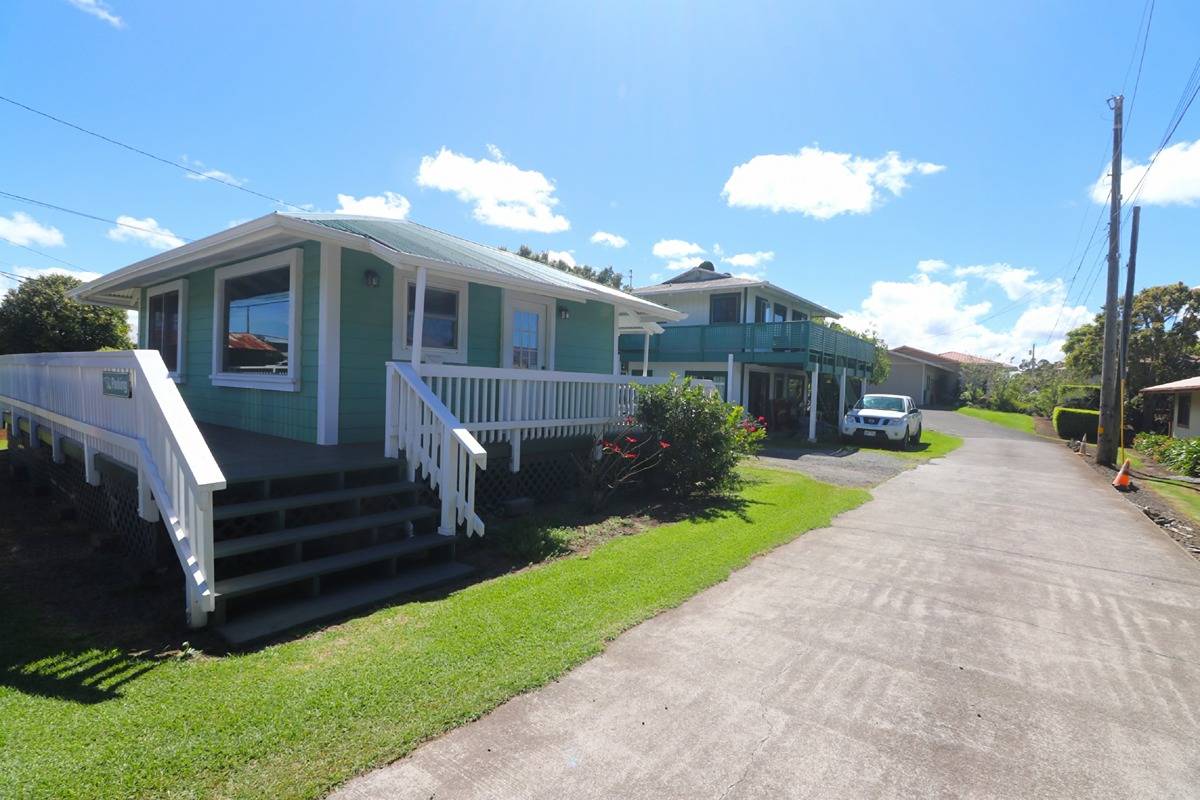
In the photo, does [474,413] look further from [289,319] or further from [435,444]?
[289,319]

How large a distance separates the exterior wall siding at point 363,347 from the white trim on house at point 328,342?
145 mm

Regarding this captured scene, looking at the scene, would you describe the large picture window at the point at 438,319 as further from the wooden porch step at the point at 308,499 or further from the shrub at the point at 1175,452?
the shrub at the point at 1175,452

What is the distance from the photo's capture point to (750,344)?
18.8m

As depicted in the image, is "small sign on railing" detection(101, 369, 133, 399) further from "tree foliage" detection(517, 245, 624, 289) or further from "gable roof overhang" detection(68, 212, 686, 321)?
"tree foliage" detection(517, 245, 624, 289)

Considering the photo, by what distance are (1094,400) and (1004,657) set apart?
33165mm

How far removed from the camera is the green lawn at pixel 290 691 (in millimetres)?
2486

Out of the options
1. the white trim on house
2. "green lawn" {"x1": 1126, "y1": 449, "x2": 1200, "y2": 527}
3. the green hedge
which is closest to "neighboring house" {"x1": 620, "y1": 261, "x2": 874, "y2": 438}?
"green lawn" {"x1": 1126, "y1": 449, "x2": 1200, "y2": 527}

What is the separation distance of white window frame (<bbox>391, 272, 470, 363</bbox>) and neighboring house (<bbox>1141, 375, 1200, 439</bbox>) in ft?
71.2

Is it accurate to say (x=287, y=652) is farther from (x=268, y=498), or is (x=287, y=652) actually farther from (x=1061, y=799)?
(x=1061, y=799)

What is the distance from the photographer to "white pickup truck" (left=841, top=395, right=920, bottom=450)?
59.7 ft

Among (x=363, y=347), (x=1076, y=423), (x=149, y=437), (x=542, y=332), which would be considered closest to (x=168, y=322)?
(x=363, y=347)

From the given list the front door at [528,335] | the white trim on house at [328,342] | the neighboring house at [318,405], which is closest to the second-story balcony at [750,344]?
the neighboring house at [318,405]

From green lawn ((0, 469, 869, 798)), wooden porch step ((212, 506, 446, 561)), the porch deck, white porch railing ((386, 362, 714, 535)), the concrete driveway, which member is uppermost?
white porch railing ((386, 362, 714, 535))

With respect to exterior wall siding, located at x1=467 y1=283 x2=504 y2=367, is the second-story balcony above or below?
above
